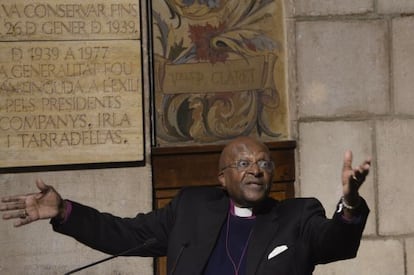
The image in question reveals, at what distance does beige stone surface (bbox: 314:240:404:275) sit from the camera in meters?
6.95

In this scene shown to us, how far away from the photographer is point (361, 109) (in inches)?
275

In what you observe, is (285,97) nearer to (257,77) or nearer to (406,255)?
(257,77)

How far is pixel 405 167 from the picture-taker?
6969 mm

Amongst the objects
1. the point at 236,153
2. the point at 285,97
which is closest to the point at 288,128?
the point at 285,97

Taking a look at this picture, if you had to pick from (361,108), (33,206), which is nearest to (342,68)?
(361,108)

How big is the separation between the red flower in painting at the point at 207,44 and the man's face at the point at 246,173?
2.61 metres

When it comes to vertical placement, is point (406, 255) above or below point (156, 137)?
below

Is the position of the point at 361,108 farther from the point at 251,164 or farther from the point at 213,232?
the point at 213,232

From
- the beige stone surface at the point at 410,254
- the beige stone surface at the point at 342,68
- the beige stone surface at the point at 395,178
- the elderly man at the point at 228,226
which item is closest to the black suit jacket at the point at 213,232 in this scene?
the elderly man at the point at 228,226

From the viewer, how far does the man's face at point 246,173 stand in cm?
438

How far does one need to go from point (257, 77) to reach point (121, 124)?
1055mm

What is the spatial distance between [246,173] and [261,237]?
0.30 metres

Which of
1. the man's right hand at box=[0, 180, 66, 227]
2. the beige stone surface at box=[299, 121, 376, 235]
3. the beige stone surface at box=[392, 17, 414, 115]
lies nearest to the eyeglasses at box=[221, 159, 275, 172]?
the man's right hand at box=[0, 180, 66, 227]

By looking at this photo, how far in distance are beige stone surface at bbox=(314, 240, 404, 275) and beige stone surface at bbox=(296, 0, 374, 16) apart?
1641 mm
